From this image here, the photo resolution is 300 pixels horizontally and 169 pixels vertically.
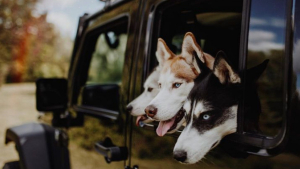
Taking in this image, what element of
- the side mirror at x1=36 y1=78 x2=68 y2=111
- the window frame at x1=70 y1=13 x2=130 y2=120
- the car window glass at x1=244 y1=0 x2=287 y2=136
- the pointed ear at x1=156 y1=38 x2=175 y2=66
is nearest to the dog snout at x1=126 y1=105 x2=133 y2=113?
the pointed ear at x1=156 y1=38 x2=175 y2=66

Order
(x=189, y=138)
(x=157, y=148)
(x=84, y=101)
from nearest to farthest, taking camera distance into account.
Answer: (x=189, y=138), (x=157, y=148), (x=84, y=101)

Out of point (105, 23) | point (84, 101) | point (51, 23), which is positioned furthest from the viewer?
point (51, 23)

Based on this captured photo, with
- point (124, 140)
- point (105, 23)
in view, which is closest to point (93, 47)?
point (105, 23)

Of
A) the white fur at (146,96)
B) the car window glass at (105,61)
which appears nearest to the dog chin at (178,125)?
the white fur at (146,96)

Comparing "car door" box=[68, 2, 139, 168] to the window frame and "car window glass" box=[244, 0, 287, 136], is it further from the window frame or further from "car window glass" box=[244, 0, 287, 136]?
"car window glass" box=[244, 0, 287, 136]

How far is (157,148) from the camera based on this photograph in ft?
5.88

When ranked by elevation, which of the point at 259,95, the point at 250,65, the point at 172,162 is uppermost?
the point at 250,65

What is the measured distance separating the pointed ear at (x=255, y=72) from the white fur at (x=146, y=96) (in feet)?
1.84

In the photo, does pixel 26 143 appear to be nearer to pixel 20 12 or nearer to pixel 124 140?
pixel 124 140

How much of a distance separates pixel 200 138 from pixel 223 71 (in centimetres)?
27

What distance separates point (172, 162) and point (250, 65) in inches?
23.7

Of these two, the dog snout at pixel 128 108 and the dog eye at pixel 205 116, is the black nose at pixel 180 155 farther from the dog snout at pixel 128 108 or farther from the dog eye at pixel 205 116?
the dog snout at pixel 128 108

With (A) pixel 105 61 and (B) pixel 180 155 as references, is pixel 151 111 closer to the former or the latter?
(B) pixel 180 155

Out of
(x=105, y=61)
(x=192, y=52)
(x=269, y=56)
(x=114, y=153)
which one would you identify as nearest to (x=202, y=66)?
(x=192, y=52)
